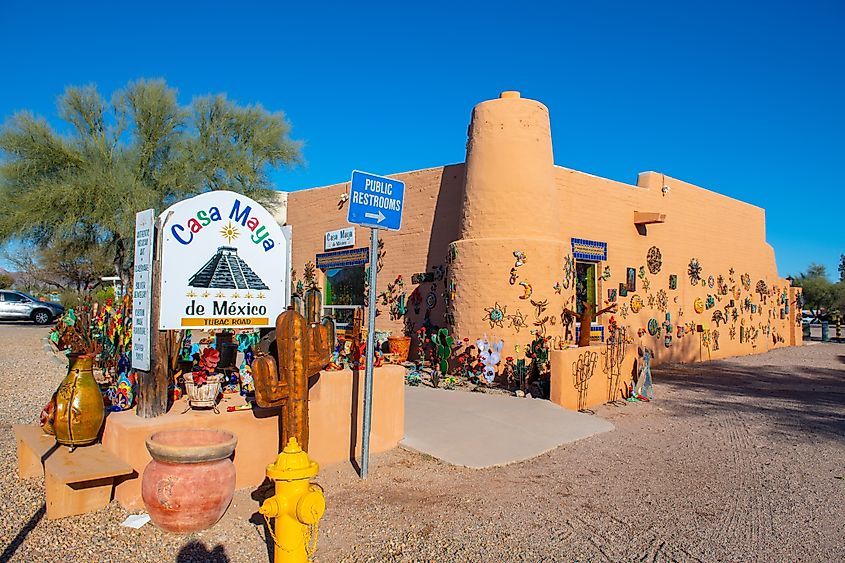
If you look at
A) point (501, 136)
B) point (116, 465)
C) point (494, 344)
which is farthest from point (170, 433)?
point (501, 136)

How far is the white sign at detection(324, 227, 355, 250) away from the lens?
52.5 ft

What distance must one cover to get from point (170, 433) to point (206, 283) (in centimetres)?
127

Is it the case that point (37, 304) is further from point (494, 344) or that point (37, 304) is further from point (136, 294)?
point (136, 294)

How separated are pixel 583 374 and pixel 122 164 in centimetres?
1459

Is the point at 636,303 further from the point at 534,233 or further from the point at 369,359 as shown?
the point at 369,359

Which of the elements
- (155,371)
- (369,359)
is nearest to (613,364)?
(369,359)

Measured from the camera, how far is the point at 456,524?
4684mm

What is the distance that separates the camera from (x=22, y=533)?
4324mm

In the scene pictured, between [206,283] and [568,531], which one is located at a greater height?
[206,283]

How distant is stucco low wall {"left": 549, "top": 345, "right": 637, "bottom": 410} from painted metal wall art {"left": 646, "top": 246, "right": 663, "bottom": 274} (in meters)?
Answer: 5.68

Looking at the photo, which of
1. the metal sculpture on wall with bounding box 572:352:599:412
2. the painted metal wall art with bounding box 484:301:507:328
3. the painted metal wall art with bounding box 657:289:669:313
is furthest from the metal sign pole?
the painted metal wall art with bounding box 657:289:669:313

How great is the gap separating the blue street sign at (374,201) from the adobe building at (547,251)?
512 centimetres

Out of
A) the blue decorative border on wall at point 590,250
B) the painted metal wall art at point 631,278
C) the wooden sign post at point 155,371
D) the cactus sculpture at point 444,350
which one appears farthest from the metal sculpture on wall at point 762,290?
the wooden sign post at point 155,371

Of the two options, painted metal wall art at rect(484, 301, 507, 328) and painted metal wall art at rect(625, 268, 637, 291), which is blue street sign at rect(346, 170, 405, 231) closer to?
painted metal wall art at rect(484, 301, 507, 328)
